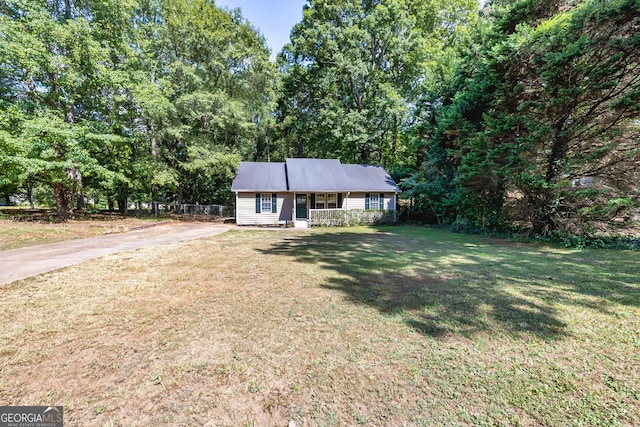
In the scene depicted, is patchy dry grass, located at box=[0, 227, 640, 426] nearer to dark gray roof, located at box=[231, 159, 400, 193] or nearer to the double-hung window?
dark gray roof, located at box=[231, 159, 400, 193]

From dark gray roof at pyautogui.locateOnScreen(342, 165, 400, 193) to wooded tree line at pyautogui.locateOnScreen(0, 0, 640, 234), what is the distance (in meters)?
1.57

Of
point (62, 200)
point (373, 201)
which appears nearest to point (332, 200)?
point (373, 201)

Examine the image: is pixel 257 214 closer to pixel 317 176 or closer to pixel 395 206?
pixel 317 176

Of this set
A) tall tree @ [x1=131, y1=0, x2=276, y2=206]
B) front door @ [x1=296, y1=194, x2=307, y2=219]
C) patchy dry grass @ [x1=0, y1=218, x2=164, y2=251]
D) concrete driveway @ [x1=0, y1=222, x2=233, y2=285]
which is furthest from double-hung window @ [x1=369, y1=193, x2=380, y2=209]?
patchy dry grass @ [x1=0, y1=218, x2=164, y2=251]

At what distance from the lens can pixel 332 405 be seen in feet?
6.88

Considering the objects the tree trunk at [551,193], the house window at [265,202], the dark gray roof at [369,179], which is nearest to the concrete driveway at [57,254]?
→ the house window at [265,202]

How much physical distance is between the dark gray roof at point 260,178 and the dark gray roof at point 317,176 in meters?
0.72

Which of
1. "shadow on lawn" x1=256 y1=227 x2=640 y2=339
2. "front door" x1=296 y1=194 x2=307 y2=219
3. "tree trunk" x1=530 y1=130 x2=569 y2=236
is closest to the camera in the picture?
"shadow on lawn" x1=256 y1=227 x2=640 y2=339

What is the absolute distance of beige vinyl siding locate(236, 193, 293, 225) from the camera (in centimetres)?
1700

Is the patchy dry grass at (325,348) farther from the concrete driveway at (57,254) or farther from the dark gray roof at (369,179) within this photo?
the dark gray roof at (369,179)

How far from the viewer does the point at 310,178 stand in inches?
708

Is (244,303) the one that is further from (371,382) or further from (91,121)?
(91,121)

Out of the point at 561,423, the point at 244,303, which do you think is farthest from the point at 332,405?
the point at 244,303

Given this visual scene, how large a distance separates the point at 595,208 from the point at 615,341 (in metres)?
8.81
